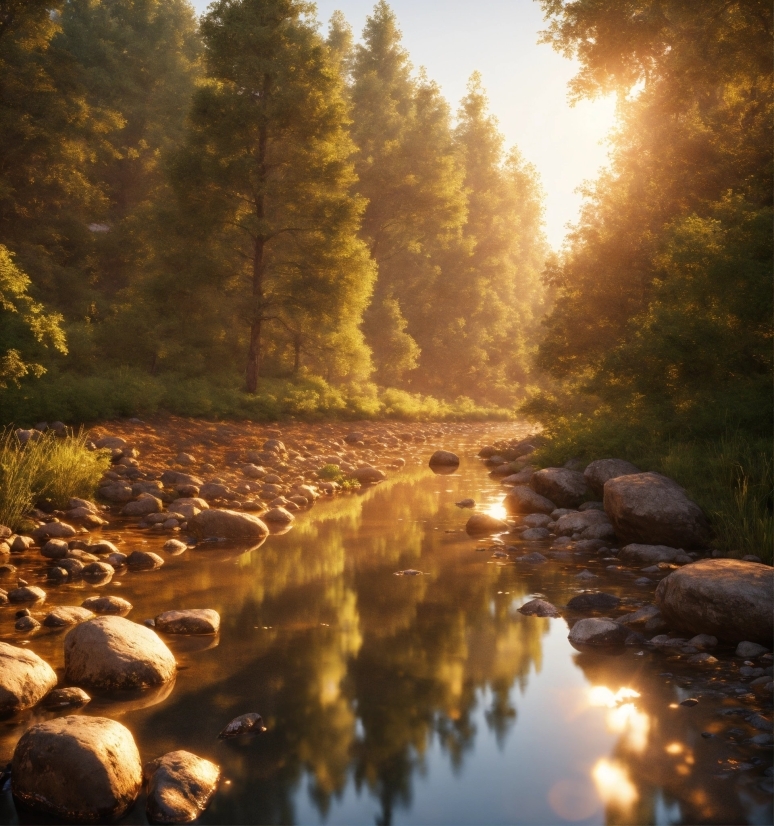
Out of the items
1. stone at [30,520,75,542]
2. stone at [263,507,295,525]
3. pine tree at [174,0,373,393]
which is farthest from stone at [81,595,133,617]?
pine tree at [174,0,373,393]

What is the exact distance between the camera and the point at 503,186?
54344 mm

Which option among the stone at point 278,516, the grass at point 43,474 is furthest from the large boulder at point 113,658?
the stone at point 278,516

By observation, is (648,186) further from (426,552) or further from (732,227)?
(426,552)

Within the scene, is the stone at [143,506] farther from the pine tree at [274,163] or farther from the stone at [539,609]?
the pine tree at [274,163]

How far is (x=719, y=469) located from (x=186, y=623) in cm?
729

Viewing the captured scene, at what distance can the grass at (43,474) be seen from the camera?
9.16 meters

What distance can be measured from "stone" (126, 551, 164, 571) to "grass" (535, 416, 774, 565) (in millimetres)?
6337

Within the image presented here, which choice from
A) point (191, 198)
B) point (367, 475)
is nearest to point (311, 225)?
point (191, 198)

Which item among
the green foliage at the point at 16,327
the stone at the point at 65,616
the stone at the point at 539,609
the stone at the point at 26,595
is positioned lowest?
the stone at the point at 26,595

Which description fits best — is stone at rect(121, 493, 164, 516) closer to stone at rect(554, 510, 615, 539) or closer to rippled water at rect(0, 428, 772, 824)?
rippled water at rect(0, 428, 772, 824)

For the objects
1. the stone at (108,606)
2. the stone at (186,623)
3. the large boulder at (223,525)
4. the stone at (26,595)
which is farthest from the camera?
the large boulder at (223,525)

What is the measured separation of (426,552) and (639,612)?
11.2ft

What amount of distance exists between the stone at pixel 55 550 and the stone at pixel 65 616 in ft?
6.73

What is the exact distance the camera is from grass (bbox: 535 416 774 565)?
8780 mm
